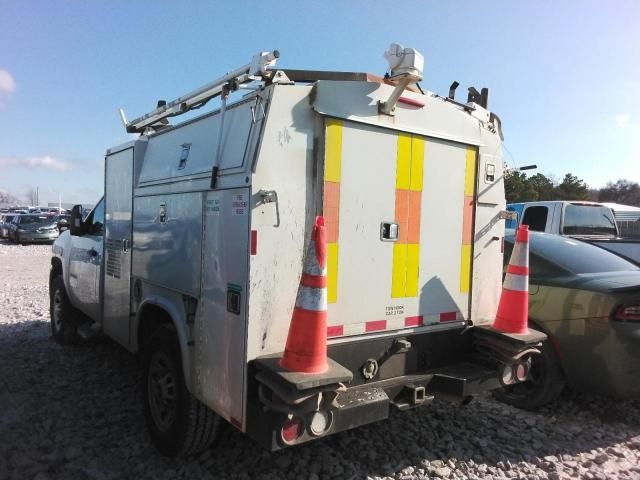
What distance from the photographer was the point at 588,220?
9.10 m

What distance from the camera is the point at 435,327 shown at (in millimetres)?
3605

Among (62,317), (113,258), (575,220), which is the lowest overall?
(62,317)

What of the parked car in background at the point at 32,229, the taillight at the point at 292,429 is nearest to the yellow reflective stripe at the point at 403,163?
the taillight at the point at 292,429

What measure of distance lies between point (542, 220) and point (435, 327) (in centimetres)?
615

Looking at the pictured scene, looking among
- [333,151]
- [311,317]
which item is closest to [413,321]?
[311,317]

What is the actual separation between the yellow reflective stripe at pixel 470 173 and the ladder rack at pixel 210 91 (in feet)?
5.77

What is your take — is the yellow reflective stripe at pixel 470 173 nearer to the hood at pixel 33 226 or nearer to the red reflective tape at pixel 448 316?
the red reflective tape at pixel 448 316

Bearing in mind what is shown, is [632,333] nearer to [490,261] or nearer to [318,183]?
[490,261]

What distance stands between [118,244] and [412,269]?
290 centimetres

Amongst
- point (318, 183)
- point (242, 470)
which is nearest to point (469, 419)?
point (242, 470)

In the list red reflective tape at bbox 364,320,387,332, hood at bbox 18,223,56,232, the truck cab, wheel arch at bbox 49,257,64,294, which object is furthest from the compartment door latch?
hood at bbox 18,223,56,232

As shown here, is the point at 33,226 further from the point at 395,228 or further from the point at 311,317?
the point at 311,317

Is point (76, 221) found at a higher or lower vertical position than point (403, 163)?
lower

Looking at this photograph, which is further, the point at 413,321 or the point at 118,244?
the point at 118,244
